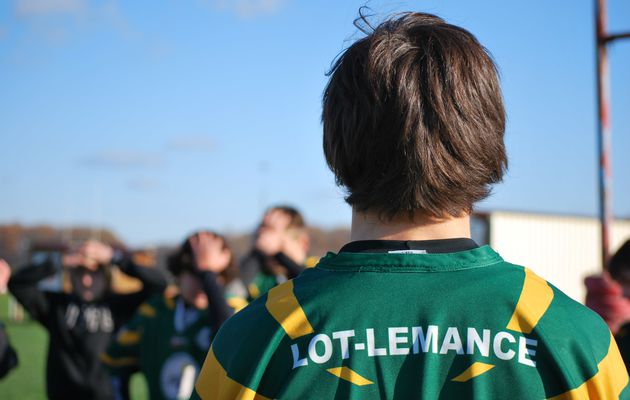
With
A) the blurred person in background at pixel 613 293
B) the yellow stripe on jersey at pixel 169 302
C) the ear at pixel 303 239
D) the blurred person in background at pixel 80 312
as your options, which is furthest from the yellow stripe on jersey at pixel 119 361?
the blurred person in background at pixel 613 293

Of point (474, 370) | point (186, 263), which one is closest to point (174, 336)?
point (186, 263)

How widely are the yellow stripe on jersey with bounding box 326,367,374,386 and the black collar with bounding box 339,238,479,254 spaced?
0.74ft

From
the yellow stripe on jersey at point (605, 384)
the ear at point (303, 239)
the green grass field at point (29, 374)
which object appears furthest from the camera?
the green grass field at point (29, 374)

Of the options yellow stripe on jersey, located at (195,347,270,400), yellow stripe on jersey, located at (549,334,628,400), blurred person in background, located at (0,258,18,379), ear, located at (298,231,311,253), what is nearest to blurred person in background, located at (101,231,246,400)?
blurred person in background, located at (0,258,18,379)

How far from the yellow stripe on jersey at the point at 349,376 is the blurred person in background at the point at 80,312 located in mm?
5153

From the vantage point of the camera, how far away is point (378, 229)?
1396mm

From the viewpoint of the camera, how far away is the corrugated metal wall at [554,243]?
14555 mm

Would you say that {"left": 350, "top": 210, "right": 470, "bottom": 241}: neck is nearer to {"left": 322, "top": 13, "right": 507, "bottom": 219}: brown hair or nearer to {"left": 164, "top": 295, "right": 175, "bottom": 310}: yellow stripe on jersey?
{"left": 322, "top": 13, "right": 507, "bottom": 219}: brown hair

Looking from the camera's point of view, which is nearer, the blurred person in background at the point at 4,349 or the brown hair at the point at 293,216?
the blurred person in background at the point at 4,349

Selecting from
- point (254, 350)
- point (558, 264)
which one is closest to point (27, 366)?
point (558, 264)

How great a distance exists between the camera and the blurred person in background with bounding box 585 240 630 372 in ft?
10.3

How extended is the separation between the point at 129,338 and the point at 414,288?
415cm

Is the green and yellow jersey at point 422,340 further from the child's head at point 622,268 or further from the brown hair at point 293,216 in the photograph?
the brown hair at point 293,216

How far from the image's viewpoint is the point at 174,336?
4.90 meters
